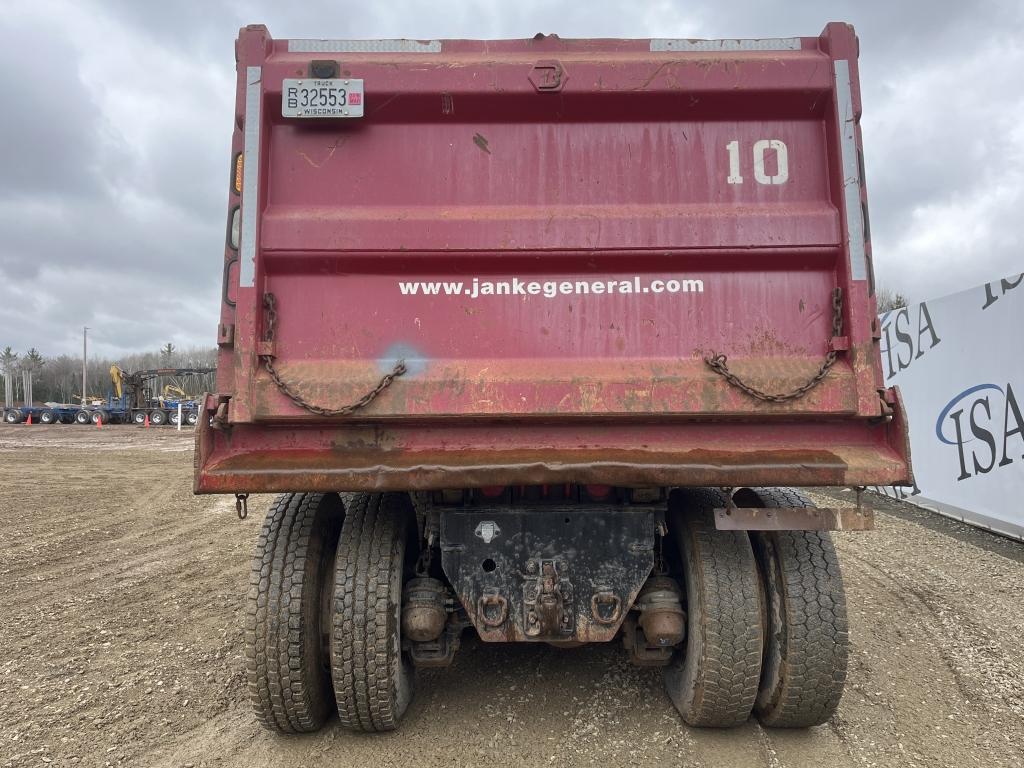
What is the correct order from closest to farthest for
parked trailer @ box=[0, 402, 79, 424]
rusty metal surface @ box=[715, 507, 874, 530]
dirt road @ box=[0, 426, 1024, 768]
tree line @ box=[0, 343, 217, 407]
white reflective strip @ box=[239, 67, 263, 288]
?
1. rusty metal surface @ box=[715, 507, 874, 530]
2. white reflective strip @ box=[239, 67, 263, 288]
3. dirt road @ box=[0, 426, 1024, 768]
4. parked trailer @ box=[0, 402, 79, 424]
5. tree line @ box=[0, 343, 217, 407]

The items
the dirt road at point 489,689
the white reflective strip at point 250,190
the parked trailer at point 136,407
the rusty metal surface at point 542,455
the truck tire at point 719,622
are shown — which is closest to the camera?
the rusty metal surface at point 542,455

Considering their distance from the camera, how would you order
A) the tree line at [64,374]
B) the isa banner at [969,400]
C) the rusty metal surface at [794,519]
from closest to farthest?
the rusty metal surface at [794,519] → the isa banner at [969,400] → the tree line at [64,374]

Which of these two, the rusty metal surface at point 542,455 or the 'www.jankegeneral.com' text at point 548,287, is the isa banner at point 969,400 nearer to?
the rusty metal surface at point 542,455

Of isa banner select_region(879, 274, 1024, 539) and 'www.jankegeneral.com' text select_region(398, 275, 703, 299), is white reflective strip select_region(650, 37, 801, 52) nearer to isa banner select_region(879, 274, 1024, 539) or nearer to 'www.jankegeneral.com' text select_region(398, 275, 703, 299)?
'www.jankegeneral.com' text select_region(398, 275, 703, 299)

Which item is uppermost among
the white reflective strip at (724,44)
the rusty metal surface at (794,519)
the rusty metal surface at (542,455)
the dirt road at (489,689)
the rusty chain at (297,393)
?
the white reflective strip at (724,44)

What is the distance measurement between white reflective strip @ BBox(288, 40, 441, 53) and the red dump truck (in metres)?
0.01

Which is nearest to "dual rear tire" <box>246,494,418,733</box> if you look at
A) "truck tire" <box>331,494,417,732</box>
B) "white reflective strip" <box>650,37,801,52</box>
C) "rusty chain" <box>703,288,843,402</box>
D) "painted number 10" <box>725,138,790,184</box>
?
"truck tire" <box>331,494,417,732</box>

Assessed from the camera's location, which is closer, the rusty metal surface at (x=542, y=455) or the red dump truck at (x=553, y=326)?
the rusty metal surface at (x=542, y=455)

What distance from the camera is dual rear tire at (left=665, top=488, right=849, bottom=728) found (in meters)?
2.74

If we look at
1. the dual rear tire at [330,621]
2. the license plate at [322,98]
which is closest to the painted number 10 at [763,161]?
the license plate at [322,98]

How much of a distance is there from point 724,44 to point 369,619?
9.74ft

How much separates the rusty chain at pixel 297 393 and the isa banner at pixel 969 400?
18.9ft

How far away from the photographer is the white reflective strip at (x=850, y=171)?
8.54 feet

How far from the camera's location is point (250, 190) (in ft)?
8.63
